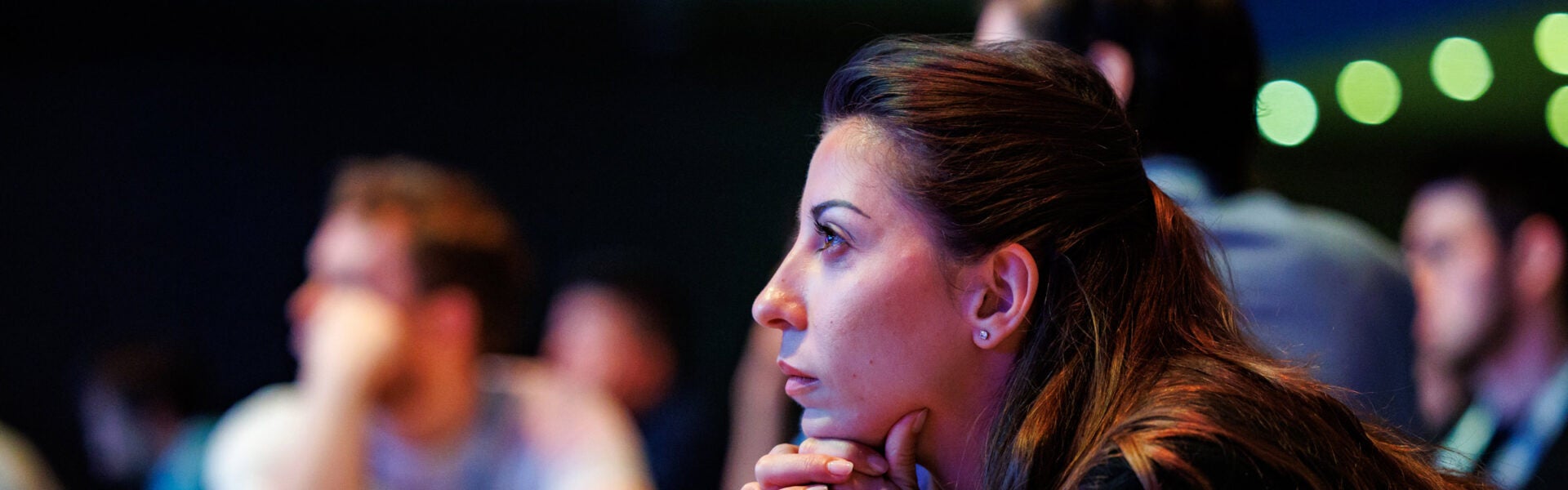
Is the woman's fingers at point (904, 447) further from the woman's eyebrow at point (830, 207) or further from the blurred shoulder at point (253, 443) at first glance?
the blurred shoulder at point (253, 443)

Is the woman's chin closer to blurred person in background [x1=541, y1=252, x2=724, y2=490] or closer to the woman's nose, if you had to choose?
the woman's nose

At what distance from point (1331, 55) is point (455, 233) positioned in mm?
2420

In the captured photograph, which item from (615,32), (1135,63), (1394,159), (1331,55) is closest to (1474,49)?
(1331,55)

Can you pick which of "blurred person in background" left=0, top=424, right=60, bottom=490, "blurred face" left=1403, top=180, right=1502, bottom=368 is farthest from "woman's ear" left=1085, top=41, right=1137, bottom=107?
"blurred person in background" left=0, top=424, right=60, bottom=490

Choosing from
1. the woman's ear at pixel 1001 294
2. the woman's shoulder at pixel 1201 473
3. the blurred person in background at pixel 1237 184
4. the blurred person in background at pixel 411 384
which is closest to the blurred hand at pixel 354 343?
the blurred person in background at pixel 411 384

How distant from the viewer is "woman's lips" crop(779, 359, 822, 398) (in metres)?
1.27

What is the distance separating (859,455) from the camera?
1.26m

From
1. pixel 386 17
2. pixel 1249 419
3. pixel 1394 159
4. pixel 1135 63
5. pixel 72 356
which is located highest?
pixel 386 17

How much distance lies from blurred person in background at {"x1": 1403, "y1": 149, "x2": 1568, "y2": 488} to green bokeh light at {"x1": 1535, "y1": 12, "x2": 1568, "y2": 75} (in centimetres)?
A: 23

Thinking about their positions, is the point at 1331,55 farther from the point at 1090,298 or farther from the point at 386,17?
the point at 386,17

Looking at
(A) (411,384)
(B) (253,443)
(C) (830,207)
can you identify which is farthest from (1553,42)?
(B) (253,443)

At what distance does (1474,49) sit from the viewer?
344 centimetres

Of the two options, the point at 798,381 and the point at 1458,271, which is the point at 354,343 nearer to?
the point at 798,381

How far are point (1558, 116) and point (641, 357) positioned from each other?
2.87 metres
